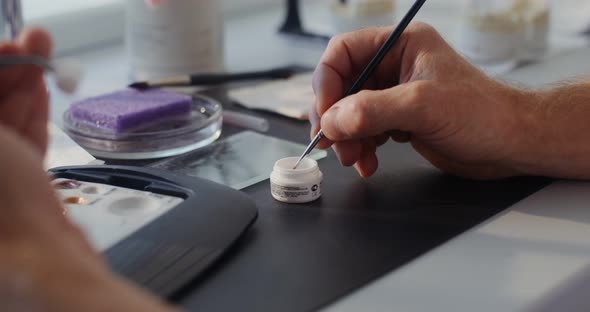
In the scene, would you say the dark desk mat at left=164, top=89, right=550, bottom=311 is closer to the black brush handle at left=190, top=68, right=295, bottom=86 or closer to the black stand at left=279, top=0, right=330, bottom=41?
the black brush handle at left=190, top=68, right=295, bottom=86

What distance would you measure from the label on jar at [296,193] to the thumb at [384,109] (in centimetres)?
6

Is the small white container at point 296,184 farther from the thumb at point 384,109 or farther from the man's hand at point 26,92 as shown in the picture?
the man's hand at point 26,92

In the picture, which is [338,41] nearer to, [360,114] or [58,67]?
[360,114]

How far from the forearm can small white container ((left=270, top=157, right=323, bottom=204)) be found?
0.20m

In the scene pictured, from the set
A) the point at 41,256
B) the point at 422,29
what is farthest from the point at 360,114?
the point at 41,256

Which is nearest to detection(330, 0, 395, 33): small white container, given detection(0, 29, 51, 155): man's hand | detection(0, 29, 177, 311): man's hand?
detection(0, 29, 51, 155): man's hand

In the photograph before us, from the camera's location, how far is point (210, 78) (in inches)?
45.9

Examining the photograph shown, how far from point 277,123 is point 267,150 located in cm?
11

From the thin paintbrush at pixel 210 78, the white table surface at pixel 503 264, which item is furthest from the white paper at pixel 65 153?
the white table surface at pixel 503 264

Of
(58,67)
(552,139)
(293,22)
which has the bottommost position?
(293,22)

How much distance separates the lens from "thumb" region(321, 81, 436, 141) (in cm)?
78

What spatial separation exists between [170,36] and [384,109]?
1.73 ft

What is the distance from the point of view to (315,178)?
2.64 feet

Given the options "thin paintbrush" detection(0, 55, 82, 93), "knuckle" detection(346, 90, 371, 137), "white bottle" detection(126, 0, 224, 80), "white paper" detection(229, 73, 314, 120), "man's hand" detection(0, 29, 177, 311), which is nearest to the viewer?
"man's hand" detection(0, 29, 177, 311)
